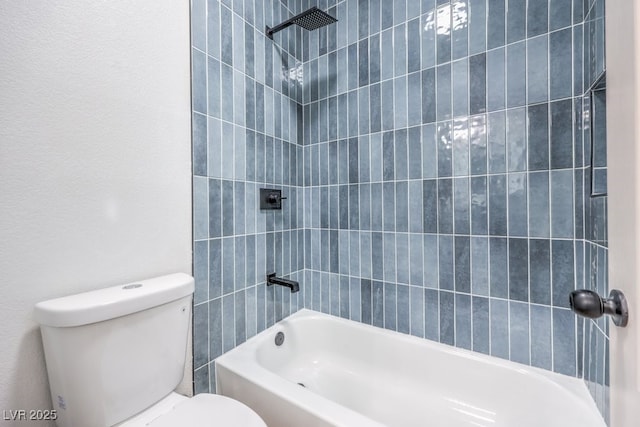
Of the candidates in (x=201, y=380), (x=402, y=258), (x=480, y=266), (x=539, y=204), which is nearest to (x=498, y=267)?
(x=480, y=266)

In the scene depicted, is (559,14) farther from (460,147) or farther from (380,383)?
(380,383)

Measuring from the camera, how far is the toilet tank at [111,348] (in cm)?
76

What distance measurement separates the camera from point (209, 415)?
35.9 inches

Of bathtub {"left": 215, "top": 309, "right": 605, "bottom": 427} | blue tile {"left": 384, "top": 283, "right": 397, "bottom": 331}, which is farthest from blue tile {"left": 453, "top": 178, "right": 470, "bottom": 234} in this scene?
bathtub {"left": 215, "top": 309, "right": 605, "bottom": 427}

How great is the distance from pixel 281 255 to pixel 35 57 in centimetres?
128

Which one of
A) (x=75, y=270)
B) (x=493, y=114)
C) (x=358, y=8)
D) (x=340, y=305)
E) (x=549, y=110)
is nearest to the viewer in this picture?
(x=75, y=270)

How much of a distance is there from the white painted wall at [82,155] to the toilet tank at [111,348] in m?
0.08

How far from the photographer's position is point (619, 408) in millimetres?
528

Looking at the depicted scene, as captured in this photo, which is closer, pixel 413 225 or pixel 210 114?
pixel 210 114

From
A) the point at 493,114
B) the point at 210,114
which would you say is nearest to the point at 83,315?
the point at 210,114

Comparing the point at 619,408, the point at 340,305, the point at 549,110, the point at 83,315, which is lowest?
the point at 340,305

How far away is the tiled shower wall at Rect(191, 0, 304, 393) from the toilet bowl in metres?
0.25

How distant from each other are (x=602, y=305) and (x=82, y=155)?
1.37m

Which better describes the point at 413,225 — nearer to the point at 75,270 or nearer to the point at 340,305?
the point at 340,305
